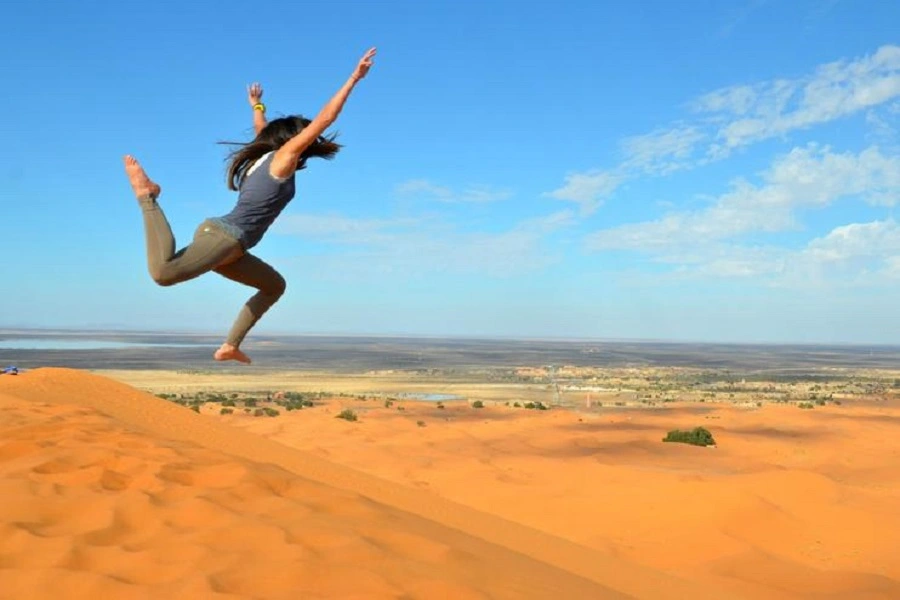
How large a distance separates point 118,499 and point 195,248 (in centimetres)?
172

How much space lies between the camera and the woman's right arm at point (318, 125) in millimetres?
3871

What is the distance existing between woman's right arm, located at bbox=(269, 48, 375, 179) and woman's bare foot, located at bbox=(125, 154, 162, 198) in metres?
0.84

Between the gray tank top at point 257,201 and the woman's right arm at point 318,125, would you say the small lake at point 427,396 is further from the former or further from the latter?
the woman's right arm at point 318,125

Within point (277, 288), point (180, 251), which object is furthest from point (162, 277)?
point (277, 288)

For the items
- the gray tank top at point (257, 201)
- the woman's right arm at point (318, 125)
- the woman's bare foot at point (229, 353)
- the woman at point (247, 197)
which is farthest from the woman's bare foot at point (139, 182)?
the woman's bare foot at point (229, 353)

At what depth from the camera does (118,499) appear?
4281 millimetres

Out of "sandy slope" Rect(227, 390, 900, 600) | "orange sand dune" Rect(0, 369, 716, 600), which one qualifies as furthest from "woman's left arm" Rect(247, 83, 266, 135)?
"sandy slope" Rect(227, 390, 900, 600)

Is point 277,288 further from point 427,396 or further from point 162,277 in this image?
point 427,396

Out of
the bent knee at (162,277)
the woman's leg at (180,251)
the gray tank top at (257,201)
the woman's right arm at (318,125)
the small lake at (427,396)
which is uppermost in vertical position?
the woman's right arm at (318,125)

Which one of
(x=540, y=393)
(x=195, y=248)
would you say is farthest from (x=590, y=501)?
(x=540, y=393)

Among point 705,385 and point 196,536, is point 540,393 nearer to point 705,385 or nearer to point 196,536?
point 705,385

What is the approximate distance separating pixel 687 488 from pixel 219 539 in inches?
323

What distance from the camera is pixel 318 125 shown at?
3.87 meters

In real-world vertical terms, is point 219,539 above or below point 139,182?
below
